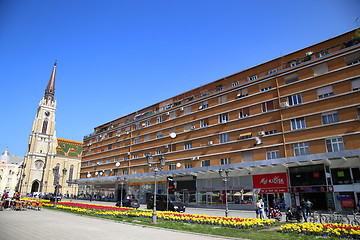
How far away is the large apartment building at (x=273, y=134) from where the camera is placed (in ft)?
81.5

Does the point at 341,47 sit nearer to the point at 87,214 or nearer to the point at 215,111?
the point at 215,111

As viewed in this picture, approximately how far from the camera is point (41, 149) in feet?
302

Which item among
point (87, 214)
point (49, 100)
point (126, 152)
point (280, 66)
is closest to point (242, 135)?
point (280, 66)

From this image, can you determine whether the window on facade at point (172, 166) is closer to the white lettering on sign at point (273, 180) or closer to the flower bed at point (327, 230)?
the white lettering on sign at point (273, 180)

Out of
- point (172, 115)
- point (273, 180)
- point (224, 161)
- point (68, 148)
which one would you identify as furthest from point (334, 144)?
point (68, 148)

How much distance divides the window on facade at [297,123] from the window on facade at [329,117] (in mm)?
2053

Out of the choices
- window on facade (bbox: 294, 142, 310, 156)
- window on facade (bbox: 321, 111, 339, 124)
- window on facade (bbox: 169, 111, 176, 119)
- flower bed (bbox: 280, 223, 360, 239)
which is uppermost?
window on facade (bbox: 169, 111, 176, 119)

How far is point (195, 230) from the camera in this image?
12.3m

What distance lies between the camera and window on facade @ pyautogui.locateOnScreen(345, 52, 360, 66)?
25052mm

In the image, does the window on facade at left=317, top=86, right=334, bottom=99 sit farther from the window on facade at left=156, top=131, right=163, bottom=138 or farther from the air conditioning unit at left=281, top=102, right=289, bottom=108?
the window on facade at left=156, top=131, right=163, bottom=138

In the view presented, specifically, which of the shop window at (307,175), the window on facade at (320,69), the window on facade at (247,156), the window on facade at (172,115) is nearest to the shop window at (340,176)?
the shop window at (307,175)

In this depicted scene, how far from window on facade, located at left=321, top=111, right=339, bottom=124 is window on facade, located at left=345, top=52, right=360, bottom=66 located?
5.55 metres

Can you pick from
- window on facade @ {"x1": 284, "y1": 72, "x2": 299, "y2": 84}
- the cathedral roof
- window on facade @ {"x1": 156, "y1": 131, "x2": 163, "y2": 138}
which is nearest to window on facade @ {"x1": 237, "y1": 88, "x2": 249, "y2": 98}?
window on facade @ {"x1": 284, "y1": 72, "x2": 299, "y2": 84}

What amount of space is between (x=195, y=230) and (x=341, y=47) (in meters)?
26.6
